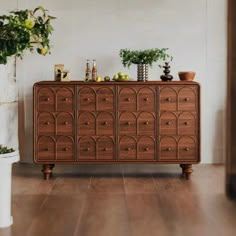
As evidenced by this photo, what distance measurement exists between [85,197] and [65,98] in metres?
1.10

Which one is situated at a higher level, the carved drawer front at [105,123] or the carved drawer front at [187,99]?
the carved drawer front at [187,99]

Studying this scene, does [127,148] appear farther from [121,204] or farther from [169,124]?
[121,204]

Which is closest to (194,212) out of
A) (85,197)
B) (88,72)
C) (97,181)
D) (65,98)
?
(85,197)

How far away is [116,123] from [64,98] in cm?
54

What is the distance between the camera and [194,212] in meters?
2.59

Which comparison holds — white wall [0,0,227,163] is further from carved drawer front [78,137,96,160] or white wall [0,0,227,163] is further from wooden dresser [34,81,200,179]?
carved drawer front [78,137,96,160]

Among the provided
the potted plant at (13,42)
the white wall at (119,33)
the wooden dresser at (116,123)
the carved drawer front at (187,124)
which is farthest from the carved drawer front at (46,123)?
the potted plant at (13,42)

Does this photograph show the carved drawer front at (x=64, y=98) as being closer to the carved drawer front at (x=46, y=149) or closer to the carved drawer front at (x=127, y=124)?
the carved drawer front at (x=46, y=149)

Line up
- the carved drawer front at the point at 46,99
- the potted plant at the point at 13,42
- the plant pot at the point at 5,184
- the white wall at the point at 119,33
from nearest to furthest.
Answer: the potted plant at the point at 13,42 < the plant pot at the point at 5,184 < the carved drawer front at the point at 46,99 < the white wall at the point at 119,33

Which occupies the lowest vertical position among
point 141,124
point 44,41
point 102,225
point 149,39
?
point 102,225

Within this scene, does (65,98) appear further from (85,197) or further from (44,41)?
(44,41)

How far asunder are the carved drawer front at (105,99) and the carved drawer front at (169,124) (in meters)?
0.50

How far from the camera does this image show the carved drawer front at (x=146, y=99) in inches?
147

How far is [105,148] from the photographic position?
148 inches
